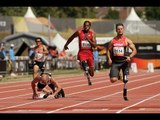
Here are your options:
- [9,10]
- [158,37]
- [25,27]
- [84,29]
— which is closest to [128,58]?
[84,29]

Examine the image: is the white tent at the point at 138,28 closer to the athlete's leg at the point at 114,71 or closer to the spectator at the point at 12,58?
the spectator at the point at 12,58

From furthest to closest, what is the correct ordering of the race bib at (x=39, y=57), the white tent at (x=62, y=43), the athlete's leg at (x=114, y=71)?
the white tent at (x=62, y=43)
the race bib at (x=39, y=57)
the athlete's leg at (x=114, y=71)

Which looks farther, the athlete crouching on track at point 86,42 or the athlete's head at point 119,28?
the athlete crouching on track at point 86,42

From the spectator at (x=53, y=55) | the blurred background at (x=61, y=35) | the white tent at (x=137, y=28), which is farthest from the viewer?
the white tent at (x=137, y=28)

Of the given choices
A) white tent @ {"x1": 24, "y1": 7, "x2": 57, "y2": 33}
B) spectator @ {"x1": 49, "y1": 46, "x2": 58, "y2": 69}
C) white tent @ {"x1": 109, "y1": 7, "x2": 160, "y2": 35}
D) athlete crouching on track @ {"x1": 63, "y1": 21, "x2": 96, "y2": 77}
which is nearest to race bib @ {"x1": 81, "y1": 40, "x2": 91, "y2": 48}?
athlete crouching on track @ {"x1": 63, "y1": 21, "x2": 96, "y2": 77}

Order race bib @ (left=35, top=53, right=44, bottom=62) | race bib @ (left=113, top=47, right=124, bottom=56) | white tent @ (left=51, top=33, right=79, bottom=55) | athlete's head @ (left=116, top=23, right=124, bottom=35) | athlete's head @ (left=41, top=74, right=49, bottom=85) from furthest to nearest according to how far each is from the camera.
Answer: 1. white tent @ (left=51, top=33, right=79, bottom=55)
2. race bib @ (left=35, top=53, right=44, bottom=62)
3. athlete's head @ (left=41, top=74, right=49, bottom=85)
4. race bib @ (left=113, top=47, right=124, bottom=56)
5. athlete's head @ (left=116, top=23, right=124, bottom=35)

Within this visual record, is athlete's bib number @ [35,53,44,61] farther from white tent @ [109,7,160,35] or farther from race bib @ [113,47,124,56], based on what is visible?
white tent @ [109,7,160,35]

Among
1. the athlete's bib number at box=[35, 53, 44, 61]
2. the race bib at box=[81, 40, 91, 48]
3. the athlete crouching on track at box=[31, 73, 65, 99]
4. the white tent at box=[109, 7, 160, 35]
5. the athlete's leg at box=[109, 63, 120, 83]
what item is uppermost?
the white tent at box=[109, 7, 160, 35]

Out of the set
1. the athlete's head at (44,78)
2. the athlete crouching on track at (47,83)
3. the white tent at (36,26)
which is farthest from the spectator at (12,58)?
the white tent at (36,26)

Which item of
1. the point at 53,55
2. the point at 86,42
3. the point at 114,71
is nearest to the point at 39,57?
the point at 86,42

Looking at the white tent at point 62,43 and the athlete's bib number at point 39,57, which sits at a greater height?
the white tent at point 62,43

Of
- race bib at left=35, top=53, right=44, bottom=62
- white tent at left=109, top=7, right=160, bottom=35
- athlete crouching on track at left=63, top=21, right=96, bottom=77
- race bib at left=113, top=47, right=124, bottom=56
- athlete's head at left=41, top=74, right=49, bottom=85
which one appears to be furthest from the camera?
white tent at left=109, top=7, right=160, bottom=35

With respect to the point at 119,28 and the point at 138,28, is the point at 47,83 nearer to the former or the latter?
the point at 119,28
